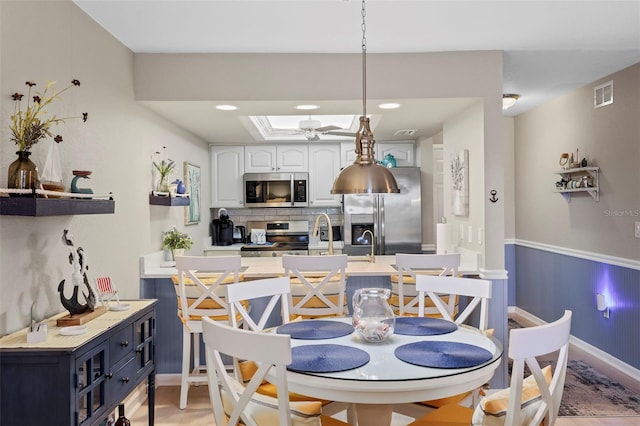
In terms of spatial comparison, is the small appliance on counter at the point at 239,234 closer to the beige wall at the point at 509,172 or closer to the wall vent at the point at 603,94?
the beige wall at the point at 509,172

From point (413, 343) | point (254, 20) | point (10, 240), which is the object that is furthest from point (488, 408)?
point (254, 20)

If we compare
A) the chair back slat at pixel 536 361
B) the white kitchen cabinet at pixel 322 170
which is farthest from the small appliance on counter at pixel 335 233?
the chair back slat at pixel 536 361

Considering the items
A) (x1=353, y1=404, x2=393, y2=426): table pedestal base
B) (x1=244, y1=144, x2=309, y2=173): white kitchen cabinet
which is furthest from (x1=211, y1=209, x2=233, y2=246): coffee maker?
(x1=353, y1=404, x2=393, y2=426): table pedestal base

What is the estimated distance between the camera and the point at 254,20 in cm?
295

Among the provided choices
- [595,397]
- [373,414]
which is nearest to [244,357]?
[373,414]

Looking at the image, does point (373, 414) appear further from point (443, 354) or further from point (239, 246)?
point (239, 246)

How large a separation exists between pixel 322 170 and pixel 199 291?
10.6 feet

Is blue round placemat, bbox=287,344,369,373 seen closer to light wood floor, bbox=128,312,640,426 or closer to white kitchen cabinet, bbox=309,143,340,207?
light wood floor, bbox=128,312,640,426

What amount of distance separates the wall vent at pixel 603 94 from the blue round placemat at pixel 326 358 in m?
3.45

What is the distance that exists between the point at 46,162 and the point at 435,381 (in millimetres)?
1870

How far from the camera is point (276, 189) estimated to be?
620 cm

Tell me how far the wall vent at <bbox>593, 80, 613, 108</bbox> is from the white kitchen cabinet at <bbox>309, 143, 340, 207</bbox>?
9.47ft

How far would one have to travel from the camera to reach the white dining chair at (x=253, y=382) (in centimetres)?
156

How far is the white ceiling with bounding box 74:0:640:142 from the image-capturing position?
277 cm
